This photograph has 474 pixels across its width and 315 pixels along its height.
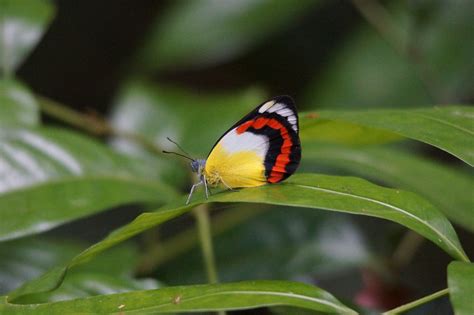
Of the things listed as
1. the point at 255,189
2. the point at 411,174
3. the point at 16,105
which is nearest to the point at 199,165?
the point at 255,189

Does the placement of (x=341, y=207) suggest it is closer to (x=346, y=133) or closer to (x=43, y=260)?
(x=346, y=133)

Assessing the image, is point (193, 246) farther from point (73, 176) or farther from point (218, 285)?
point (218, 285)

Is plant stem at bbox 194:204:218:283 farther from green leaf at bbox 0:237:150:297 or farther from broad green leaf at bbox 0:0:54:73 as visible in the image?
broad green leaf at bbox 0:0:54:73

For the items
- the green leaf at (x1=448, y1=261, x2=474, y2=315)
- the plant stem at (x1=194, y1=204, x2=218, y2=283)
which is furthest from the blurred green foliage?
the plant stem at (x1=194, y1=204, x2=218, y2=283)

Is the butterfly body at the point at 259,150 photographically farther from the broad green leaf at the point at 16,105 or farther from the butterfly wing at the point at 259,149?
the broad green leaf at the point at 16,105

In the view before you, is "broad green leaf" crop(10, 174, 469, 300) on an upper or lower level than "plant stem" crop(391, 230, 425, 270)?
lower

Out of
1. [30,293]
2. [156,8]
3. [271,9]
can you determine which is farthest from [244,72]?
[30,293]
